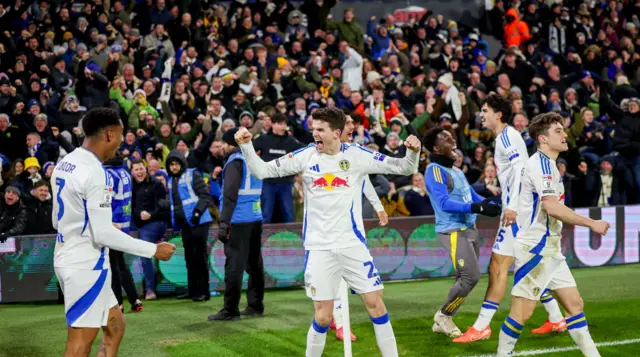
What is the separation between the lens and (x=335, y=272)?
7227 millimetres

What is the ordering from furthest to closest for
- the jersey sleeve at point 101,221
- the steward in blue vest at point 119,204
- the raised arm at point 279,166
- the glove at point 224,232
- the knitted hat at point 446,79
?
the knitted hat at point 446,79 → the glove at point 224,232 → the steward in blue vest at point 119,204 → the raised arm at point 279,166 → the jersey sleeve at point 101,221

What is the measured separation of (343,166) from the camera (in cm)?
731

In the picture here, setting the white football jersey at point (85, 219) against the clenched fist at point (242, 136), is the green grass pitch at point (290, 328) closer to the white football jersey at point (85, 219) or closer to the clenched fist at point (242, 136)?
the clenched fist at point (242, 136)

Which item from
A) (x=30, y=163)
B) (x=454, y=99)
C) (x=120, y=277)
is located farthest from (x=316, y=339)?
(x=454, y=99)

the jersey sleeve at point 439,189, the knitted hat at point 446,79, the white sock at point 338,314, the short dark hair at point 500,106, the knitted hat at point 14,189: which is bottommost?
the white sock at point 338,314

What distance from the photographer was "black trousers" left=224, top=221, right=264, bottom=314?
1059cm

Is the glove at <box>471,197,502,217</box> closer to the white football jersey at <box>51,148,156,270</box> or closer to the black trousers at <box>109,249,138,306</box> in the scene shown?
the white football jersey at <box>51,148,156,270</box>

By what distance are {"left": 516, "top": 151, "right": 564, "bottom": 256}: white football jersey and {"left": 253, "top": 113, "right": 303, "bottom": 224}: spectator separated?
21.6 feet

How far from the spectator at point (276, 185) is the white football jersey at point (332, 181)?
21.2 feet

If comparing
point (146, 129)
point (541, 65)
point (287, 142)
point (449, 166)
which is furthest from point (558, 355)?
point (541, 65)

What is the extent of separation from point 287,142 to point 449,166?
516 cm

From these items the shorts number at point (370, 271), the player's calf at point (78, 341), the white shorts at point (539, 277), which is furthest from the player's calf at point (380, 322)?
the player's calf at point (78, 341)

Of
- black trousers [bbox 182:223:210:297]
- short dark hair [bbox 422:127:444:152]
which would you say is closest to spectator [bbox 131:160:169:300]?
black trousers [bbox 182:223:210:297]

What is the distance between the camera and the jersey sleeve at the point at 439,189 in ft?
29.8
